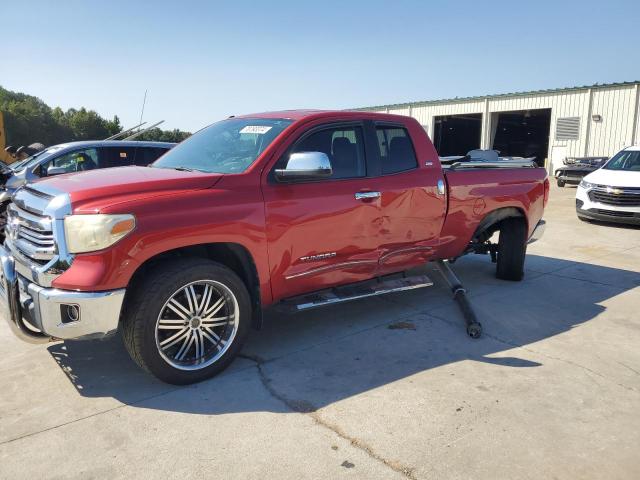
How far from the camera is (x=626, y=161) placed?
473 inches

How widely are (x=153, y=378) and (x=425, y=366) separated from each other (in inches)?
79.5

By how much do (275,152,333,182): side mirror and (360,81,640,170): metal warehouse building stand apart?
25.7 m

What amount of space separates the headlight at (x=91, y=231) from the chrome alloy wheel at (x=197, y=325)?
0.55m

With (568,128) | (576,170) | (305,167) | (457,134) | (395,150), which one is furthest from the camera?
(457,134)

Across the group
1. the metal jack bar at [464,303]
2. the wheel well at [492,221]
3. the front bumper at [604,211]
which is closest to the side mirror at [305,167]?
the metal jack bar at [464,303]

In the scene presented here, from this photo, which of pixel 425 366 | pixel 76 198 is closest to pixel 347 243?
pixel 425 366

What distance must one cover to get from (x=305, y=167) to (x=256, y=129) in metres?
0.81

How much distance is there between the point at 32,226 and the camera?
11.3 feet

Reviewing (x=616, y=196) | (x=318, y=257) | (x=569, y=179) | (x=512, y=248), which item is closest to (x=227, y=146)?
(x=318, y=257)

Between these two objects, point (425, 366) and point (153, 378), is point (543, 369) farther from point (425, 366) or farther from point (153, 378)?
point (153, 378)

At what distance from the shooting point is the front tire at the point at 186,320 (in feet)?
11.0

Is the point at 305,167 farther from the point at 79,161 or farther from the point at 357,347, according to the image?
the point at 79,161

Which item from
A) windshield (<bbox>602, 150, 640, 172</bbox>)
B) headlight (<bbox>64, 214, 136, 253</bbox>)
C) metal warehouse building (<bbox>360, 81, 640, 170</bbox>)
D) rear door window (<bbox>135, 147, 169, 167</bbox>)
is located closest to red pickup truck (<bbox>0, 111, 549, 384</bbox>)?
headlight (<bbox>64, 214, 136, 253</bbox>)

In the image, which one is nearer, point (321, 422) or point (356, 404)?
point (321, 422)
